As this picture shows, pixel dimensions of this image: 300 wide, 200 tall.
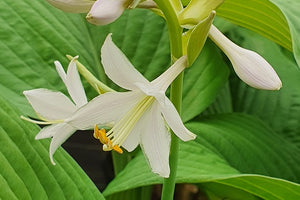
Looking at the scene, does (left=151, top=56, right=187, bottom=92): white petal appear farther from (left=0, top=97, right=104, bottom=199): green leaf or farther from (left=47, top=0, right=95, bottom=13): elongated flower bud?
(left=0, top=97, right=104, bottom=199): green leaf

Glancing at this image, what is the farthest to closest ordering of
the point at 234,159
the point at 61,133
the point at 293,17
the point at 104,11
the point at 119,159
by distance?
1. the point at 119,159
2. the point at 234,159
3. the point at 293,17
4. the point at 61,133
5. the point at 104,11

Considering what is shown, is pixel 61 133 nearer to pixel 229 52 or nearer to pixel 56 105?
pixel 56 105

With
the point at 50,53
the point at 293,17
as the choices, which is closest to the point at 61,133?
the point at 293,17

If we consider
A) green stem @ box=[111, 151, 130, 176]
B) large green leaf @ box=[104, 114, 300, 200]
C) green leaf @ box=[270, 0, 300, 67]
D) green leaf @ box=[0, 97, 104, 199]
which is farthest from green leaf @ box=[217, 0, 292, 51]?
green stem @ box=[111, 151, 130, 176]

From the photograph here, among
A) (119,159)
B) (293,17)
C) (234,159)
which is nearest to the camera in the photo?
(293,17)

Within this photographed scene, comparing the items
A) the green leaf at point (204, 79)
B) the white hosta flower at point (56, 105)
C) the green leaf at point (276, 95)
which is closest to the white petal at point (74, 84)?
the white hosta flower at point (56, 105)

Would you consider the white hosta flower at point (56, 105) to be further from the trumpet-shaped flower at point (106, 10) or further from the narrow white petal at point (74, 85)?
the trumpet-shaped flower at point (106, 10)

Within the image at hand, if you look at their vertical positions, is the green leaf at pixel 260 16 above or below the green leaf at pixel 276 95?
above

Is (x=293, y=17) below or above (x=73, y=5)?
below
